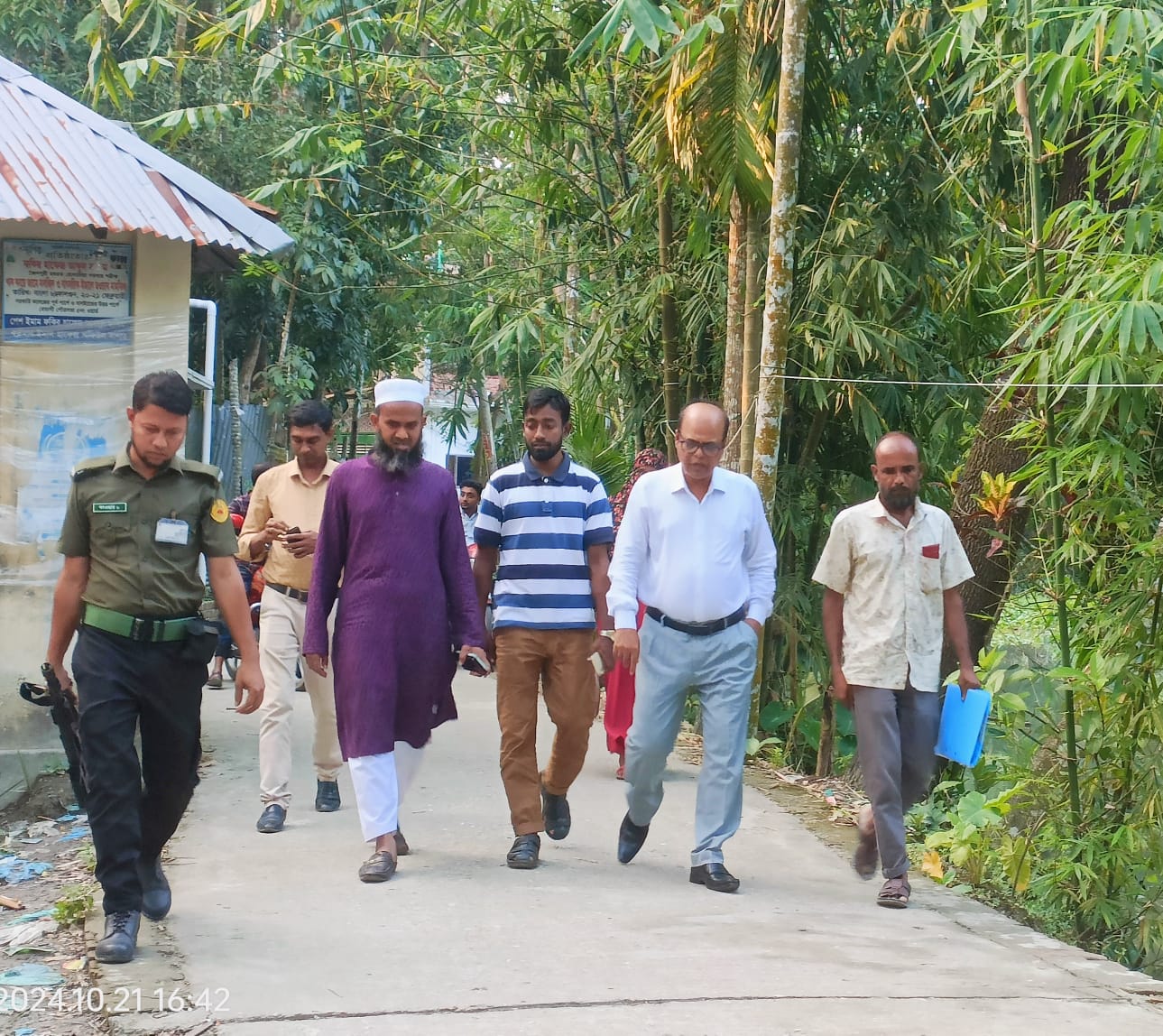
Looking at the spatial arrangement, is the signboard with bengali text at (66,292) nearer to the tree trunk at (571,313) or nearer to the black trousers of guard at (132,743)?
the black trousers of guard at (132,743)

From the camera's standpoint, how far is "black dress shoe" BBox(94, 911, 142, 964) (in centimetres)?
454

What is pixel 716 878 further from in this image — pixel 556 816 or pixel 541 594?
pixel 541 594

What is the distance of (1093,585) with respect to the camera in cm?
585

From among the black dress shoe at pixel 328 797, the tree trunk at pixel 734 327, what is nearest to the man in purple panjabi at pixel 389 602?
the black dress shoe at pixel 328 797

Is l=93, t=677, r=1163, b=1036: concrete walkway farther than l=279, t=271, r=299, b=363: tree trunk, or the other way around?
l=279, t=271, r=299, b=363: tree trunk

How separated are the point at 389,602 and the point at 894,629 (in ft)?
6.47

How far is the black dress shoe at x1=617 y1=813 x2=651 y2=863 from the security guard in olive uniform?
1.84m

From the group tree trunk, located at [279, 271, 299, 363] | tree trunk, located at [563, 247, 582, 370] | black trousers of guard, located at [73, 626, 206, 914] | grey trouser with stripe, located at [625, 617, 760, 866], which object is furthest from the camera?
tree trunk, located at [279, 271, 299, 363]

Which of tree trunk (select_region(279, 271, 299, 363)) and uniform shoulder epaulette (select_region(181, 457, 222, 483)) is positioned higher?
tree trunk (select_region(279, 271, 299, 363))

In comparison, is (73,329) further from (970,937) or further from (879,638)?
(970,937)

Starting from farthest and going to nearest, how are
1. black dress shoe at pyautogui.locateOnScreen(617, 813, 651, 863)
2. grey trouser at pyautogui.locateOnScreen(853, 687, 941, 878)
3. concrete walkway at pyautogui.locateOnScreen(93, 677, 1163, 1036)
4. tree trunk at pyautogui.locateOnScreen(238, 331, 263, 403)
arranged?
tree trunk at pyautogui.locateOnScreen(238, 331, 263, 403) → black dress shoe at pyautogui.locateOnScreen(617, 813, 651, 863) → grey trouser at pyautogui.locateOnScreen(853, 687, 941, 878) → concrete walkway at pyautogui.locateOnScreen(93, 677, 1163, 1036)

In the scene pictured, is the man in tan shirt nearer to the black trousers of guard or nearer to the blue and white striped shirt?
the blue and white striped shirt

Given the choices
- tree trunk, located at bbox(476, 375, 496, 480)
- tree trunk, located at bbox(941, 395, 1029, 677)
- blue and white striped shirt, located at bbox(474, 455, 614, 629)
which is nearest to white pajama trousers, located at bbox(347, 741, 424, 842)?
blue and white striped shirt, located at bbox(474, 455, 614, 629)

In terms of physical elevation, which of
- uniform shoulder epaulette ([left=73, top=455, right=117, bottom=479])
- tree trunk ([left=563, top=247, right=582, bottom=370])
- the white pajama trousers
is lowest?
the white pajama trousers
